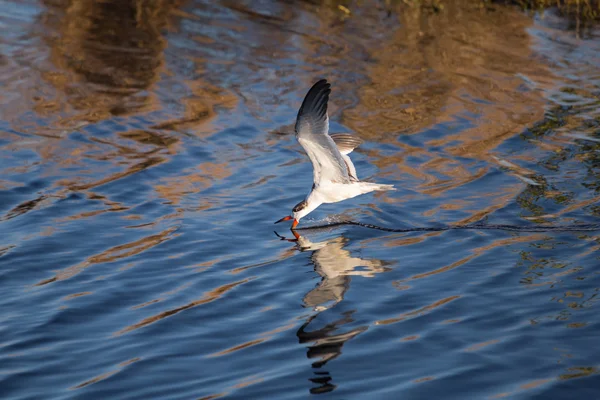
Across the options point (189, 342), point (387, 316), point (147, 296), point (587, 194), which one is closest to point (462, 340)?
point (387, 316)

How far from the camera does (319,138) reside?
8.34m

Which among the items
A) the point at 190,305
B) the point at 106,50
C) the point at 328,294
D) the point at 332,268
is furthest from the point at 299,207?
the point at 106,50

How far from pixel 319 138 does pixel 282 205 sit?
169 cm

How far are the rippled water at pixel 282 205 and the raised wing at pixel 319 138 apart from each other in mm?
663

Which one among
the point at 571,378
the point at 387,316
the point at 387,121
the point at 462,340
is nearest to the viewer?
the point at 571,378

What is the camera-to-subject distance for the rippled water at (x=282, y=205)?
601 centimetres

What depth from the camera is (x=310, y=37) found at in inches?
666

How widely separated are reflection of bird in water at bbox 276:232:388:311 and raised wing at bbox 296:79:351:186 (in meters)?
0.68

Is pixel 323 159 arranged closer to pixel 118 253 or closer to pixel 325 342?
pixel 118 253

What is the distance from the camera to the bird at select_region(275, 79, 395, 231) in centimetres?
813

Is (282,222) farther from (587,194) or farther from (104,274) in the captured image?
(587,194)

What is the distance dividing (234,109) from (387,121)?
94.2 inches

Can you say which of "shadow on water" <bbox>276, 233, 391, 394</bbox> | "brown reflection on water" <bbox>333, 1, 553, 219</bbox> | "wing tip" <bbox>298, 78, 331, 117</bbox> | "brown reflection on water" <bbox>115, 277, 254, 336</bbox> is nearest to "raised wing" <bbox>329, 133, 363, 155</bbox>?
"shadow on water" <bbox>276, 233, 391, 394</bbox>

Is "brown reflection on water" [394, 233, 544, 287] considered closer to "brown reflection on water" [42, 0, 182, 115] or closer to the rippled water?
the rippled water
